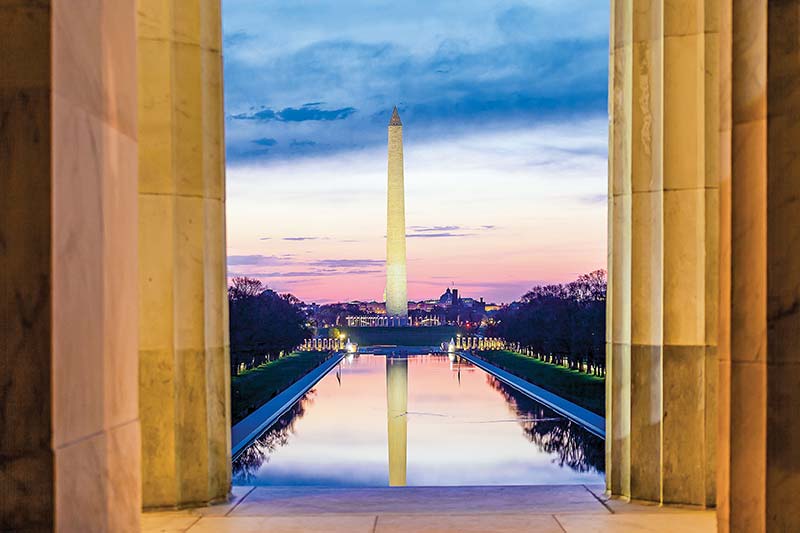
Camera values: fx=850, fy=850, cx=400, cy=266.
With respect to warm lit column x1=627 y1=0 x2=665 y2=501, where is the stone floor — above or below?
below

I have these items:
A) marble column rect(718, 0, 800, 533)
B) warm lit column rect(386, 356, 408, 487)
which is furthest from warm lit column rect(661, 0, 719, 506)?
warm lit column rect(386, 356, 408, 487)

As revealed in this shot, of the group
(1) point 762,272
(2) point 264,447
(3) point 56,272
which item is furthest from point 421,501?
(2) point 264,447

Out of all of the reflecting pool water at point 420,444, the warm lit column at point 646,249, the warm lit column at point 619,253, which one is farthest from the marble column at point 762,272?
the reflecting pool water at point 420,444

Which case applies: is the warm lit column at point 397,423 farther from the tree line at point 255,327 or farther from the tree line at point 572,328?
the tree line at point 572,328

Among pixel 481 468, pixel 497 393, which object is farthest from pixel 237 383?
pixel 481 468

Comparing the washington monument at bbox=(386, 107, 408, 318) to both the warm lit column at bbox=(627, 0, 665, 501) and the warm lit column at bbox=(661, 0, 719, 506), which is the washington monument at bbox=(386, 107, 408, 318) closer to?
the warm lit column at bbox=(627, 0, 665, 501)

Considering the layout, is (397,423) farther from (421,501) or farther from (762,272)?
(762,272)

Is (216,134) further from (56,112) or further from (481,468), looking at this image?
(481,468)

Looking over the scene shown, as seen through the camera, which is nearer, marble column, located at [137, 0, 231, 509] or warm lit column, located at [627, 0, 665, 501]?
marble column, located at [137, 0, 231, 509]
